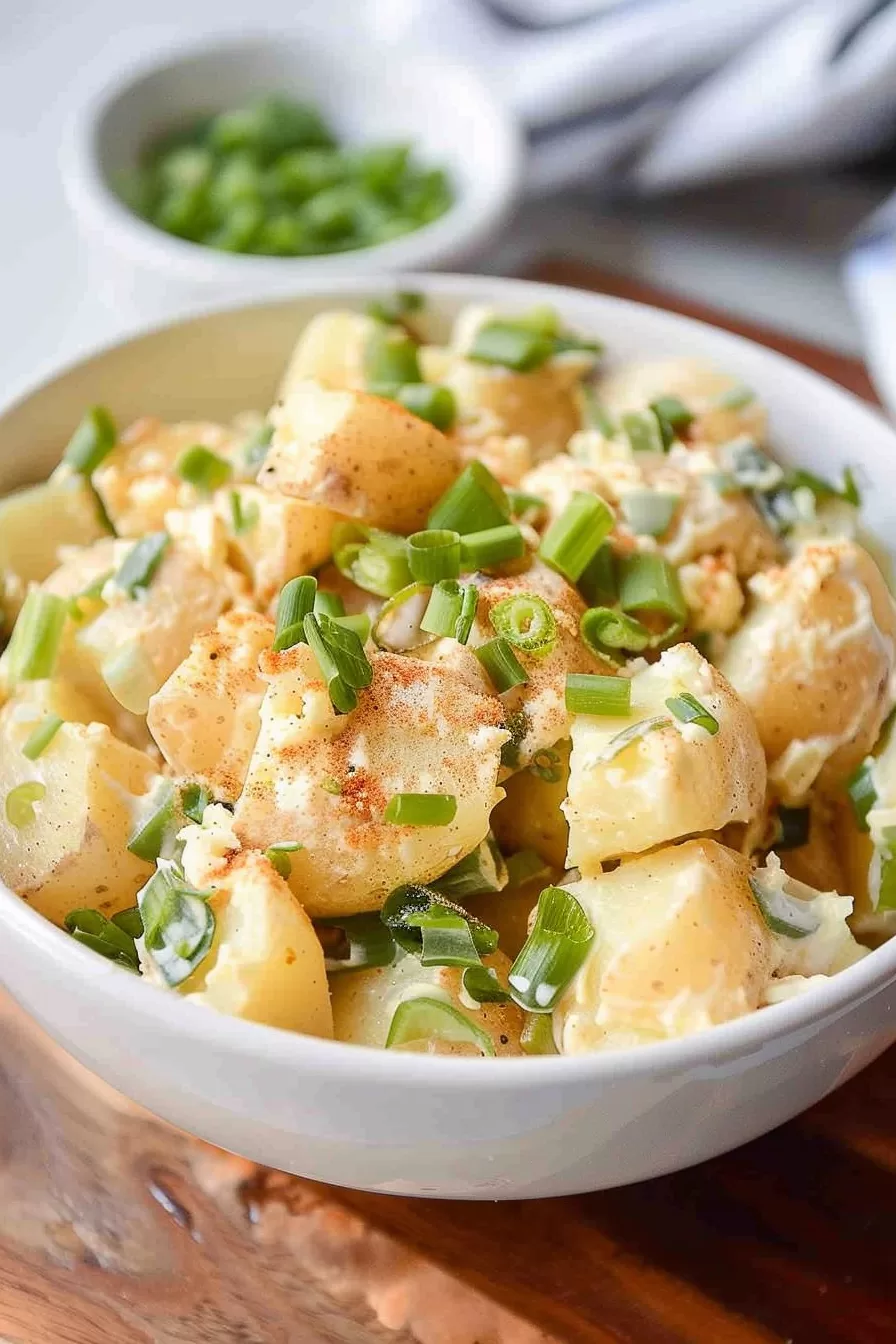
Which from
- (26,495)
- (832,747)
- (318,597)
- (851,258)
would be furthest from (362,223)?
(832,747)

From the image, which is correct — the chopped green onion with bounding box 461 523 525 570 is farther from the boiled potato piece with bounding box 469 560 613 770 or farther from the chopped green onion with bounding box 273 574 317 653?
the chopped green onion with bounding box 273 574 317 653

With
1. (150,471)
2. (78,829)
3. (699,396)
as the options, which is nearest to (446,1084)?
(78,829)

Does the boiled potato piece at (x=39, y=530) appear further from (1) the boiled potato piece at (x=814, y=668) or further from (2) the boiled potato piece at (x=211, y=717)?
(1) the boiled potato piece at (x=814, y=668)

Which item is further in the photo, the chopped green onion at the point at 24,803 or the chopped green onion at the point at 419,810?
the chopped green onion at the point at 24,803

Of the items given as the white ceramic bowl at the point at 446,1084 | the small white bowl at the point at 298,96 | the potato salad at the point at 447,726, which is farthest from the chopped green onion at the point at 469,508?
the small white bowl at the point at 298,96

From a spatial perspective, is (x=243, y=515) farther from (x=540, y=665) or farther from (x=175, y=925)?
(x=175, y=925)

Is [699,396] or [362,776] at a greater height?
[362,776]

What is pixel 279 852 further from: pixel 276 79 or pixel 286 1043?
pixel 276 79
